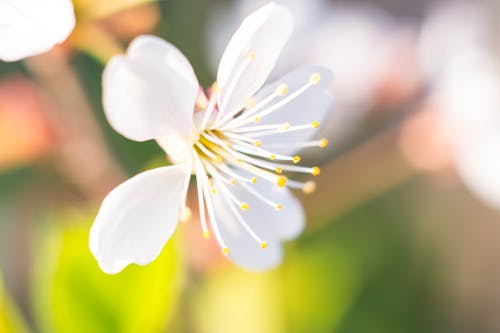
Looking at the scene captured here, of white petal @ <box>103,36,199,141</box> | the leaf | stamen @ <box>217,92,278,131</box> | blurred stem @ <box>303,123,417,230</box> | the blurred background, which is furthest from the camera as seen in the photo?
blurred stem @ <box>303,123,417,230</box>

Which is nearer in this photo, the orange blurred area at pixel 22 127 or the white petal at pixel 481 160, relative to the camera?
→ the orange blurred area at pixel 22 127

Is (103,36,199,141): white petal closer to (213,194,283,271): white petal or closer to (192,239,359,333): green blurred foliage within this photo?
(213,194,283,271): white petal

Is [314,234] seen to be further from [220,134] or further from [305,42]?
[220,134]

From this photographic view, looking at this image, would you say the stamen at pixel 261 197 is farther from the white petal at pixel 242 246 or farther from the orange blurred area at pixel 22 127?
the orange blurred area at pixel 22 127

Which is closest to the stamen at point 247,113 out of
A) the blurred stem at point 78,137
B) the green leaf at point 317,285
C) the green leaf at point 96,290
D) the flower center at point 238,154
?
the flower center at point 238,154

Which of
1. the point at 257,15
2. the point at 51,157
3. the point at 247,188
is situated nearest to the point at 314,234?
the point at 51,157

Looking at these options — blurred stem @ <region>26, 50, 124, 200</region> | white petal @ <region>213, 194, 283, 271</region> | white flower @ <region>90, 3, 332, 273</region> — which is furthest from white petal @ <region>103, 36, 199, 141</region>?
blurred stem @ <region>26, 50, 124, 200</region>
